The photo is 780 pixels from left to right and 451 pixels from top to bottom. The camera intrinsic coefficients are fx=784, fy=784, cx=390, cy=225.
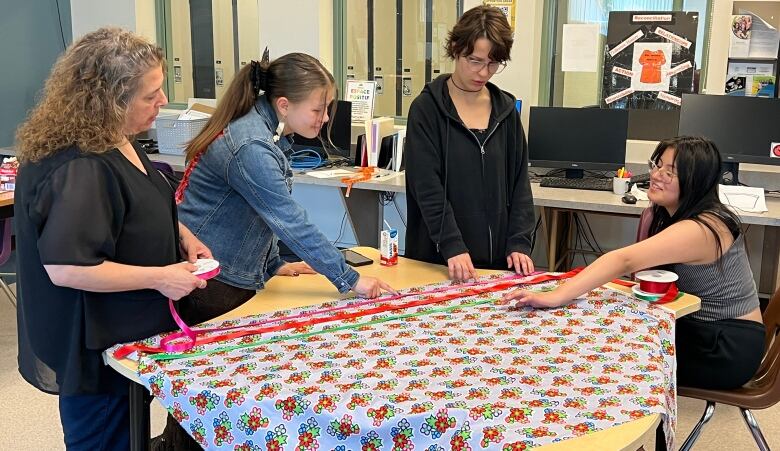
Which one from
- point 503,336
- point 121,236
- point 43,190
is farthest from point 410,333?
point 43,190

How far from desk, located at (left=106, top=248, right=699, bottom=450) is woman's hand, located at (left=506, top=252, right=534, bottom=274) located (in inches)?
3.7

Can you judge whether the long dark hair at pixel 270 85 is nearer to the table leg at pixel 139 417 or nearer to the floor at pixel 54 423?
the table leg at pixel 139 417

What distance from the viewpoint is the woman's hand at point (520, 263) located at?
2371 millimetres

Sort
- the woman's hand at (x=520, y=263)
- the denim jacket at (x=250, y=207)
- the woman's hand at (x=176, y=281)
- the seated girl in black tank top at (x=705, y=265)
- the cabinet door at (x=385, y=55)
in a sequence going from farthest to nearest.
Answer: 1. the cabinet door at (x=385, y=55)
2. the woman's hand at (x=520, y=263)
3. the seated girl in black tank top at (x=705, y=265)
4. the denim jacket at (x=250, y=207)
5. the woman's hand at (x=176, y=281)

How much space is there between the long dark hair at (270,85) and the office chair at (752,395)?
136 cm

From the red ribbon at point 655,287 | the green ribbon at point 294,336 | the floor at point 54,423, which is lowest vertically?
the floor at point 54,423

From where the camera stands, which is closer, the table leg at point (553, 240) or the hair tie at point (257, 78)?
the hair tie at point (257, 78)

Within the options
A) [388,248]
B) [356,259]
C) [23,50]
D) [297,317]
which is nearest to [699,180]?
[388,248]

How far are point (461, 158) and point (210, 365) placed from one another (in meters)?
1.08

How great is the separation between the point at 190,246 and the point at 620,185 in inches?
106

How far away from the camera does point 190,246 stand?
74.2 inches

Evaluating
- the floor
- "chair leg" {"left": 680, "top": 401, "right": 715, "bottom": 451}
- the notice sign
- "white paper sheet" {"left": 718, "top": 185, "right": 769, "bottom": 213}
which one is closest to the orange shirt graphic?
"white paper sheet" {"left": 718, "top": 185, "right": 769, "bottom": 213}

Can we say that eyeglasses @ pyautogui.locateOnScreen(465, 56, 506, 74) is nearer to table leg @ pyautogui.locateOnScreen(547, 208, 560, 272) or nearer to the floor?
the floor

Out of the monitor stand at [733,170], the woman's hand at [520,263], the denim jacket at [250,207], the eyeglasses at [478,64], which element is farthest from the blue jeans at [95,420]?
the monitor stand at [733,170]
